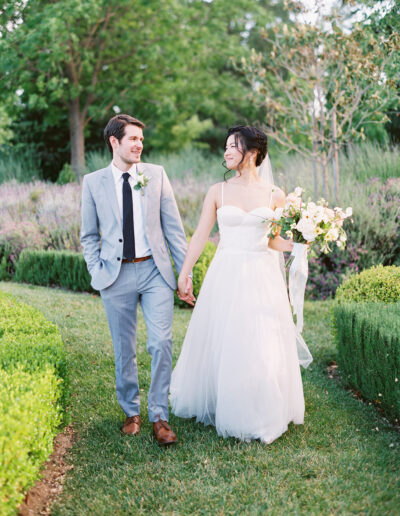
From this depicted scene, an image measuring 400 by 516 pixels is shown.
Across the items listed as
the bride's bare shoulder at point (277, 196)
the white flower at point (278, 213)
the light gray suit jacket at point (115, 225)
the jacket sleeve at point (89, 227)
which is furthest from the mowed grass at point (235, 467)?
the bride's bare shoulder at point (277, 196)

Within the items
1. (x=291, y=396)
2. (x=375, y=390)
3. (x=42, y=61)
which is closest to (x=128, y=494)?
(x=291, y=396)

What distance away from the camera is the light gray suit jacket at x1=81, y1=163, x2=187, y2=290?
3.95 metres

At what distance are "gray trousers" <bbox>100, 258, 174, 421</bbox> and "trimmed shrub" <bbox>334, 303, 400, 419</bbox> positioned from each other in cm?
165

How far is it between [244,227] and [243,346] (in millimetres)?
889

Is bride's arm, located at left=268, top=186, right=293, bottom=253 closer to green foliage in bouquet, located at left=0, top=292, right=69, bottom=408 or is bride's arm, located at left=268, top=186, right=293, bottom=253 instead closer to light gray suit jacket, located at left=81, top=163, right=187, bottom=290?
light gray suit jacket, located at left=81, top=163, right=187, bottom=290

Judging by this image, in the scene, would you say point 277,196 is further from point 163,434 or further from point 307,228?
point 163,434

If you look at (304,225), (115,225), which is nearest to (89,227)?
(115,225)

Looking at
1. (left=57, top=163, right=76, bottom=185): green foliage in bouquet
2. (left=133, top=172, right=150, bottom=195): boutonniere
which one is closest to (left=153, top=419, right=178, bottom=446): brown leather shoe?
(left=133, top=172, right=150, bottom=195): boutonniere

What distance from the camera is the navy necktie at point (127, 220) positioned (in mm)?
3941

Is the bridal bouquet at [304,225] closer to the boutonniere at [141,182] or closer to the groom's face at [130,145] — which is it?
the boutonniere at [141,182]

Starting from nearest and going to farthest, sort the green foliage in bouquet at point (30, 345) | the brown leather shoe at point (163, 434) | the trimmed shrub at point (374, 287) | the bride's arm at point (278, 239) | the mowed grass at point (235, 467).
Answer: the mowed grass at point (235, 467)
the green foliage in bouquet at point (30, 345)
the brown leather shoe at point (163, 434)
the bride's arm at point (278, 239)
the trimmed shrub at point (374, 287)

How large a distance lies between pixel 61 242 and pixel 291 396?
7653mm

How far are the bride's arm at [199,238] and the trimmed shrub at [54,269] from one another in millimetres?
5311

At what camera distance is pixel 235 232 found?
415cm
